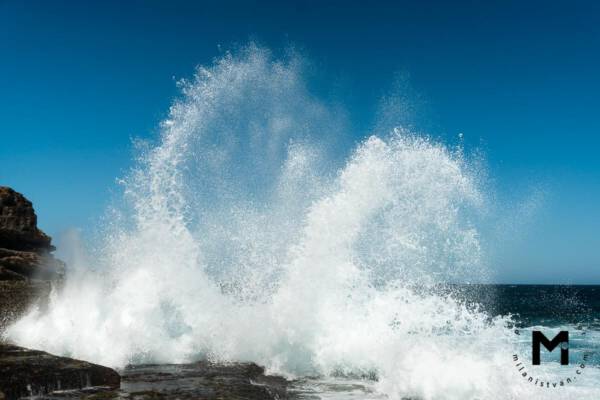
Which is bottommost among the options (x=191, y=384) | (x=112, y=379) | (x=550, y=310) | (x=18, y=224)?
(x=550, y=310)

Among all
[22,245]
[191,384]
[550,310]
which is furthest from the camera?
[550,310]

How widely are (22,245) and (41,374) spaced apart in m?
16.8

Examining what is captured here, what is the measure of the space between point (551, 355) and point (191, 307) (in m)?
14.2

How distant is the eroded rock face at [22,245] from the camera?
2278 cm

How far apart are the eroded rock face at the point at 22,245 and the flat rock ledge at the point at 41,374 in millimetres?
12588

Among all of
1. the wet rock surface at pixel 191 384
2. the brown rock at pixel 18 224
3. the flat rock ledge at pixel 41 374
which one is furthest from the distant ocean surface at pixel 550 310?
the flat rock ledge at pixel 41 374

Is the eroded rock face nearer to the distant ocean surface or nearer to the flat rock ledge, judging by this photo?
the flat rock ledge

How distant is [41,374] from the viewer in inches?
396

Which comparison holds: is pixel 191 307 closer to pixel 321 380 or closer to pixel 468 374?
pixel 321 380

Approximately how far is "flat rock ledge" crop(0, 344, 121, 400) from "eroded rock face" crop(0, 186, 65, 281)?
41.3 feet

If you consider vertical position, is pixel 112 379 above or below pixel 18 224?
below

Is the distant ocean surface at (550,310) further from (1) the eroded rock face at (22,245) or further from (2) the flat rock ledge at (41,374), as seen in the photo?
(2) the flat rock ledge at (41,374)

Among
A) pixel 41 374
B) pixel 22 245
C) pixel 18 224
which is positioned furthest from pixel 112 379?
pixel 22 245

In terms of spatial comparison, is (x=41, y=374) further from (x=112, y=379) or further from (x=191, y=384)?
(x=191, y=384)
